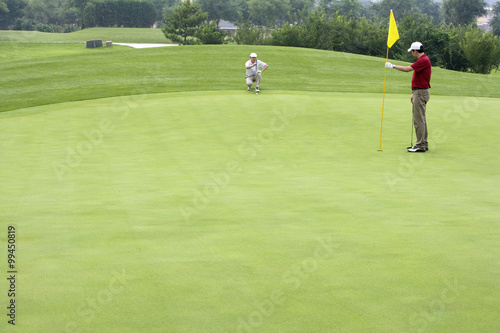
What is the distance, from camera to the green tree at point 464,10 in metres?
101

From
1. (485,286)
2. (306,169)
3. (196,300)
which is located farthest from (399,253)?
(306,169)

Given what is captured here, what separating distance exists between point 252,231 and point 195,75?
25.1 m

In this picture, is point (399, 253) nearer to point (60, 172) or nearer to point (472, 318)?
point (472, 318)

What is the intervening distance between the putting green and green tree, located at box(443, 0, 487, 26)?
9596 centimetres

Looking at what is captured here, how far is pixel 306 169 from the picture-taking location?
10953mm

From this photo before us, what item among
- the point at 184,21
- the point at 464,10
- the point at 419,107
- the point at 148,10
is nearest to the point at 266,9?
the point at 148,10

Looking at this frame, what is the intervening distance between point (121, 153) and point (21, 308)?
25.7 feet

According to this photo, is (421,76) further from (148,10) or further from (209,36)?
(148,10)

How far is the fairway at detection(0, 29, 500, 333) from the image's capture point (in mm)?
4934

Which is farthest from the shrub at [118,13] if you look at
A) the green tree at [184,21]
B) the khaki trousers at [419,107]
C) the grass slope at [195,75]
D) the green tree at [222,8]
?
the khaki trousers at [419,107]

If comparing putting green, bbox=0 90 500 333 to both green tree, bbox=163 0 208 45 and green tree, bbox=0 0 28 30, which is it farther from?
green tree, bbox=0 0 28 30

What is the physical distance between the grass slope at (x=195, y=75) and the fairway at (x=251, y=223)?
32.5 ft

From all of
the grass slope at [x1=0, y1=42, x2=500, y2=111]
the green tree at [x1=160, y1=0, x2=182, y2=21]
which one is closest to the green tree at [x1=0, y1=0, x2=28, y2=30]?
the green tree at [x1=160, y1=0, x2=182, y2=21]

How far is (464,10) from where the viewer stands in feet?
335
